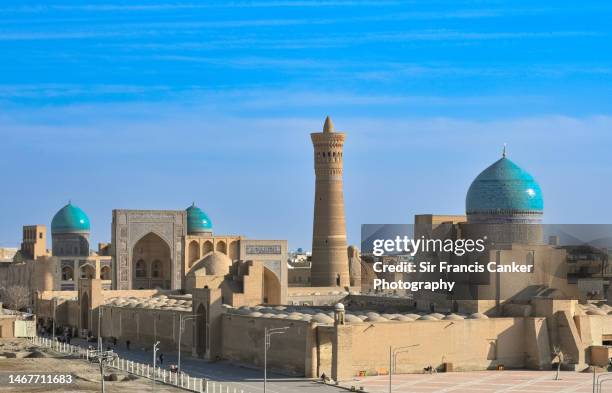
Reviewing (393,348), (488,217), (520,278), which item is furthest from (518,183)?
(393,348)

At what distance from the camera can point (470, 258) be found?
52500mm

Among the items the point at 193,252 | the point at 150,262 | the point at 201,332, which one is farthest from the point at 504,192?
the point at 150,262

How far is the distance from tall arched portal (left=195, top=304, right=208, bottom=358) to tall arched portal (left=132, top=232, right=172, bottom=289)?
2454 cm

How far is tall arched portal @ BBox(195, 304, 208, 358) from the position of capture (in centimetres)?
4744

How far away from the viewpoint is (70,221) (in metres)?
83.6

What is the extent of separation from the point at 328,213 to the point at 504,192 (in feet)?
57.1

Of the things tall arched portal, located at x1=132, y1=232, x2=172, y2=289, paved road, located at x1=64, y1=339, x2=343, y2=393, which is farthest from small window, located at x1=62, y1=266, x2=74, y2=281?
paved road, located at x1=64, y1=339, x2=343, y2=393

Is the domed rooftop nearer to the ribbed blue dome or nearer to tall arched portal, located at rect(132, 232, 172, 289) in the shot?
tall arched portal, located at rect(132, 232, 172, 289)

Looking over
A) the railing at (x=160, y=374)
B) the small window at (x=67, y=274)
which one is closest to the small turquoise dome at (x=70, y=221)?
the small window at (x=67, y=274)

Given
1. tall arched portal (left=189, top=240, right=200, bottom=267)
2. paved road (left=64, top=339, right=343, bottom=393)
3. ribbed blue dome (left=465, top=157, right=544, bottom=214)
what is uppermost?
ribbed blue dome (left=465, top=157, right=544, bottom=214)

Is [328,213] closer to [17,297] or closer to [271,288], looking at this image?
[271,288]

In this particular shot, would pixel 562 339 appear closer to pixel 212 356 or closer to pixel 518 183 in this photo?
pixel 518 183

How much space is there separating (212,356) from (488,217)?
14289mm

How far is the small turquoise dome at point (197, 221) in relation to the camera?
3189 inches
